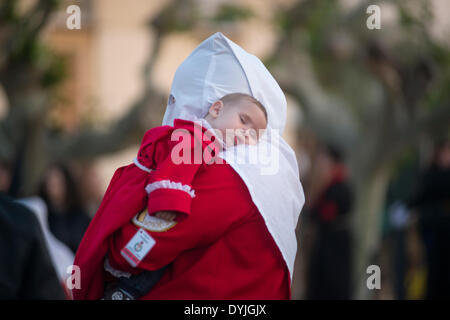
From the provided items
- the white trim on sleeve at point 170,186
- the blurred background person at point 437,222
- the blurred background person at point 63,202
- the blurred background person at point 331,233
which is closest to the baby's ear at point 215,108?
the white trim on sleeve at point 170,186

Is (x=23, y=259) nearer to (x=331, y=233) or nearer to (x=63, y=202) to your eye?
(x=63, y=202)

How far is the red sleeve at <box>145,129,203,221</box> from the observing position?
6.30 ft

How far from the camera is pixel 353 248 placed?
673cm

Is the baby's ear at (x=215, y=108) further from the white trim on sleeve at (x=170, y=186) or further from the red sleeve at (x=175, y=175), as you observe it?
the white trim on sleeve at (x=170, y=186)

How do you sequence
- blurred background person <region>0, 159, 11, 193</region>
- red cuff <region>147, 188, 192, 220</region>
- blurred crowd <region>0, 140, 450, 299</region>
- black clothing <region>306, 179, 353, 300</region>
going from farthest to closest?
black clothing <region>306, 179, 353, 300</region> → blurred crowd <region>0, 140, 450, 299</region> → blurred background person <region>0, 159, 11, 193</region> → red cuff <region>147, 188, 192, 220</region>

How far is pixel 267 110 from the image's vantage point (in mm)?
2160

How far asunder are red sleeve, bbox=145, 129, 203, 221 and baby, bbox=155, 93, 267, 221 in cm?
12

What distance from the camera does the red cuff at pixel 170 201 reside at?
1911 millimetres

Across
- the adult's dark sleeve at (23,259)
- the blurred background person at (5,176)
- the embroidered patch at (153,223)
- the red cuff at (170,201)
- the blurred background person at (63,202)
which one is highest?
the red cuff at (170,201)

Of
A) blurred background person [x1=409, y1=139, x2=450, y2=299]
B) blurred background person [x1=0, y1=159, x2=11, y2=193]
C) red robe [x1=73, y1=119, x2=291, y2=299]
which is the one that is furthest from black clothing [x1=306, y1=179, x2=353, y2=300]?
red robe [x1=73, y1=119, x2=291, y2=299]

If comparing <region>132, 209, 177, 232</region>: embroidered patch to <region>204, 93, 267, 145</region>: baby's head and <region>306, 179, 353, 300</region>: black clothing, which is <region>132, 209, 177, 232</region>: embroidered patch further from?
<region>306, 179, 353, 300</region>: black clothing

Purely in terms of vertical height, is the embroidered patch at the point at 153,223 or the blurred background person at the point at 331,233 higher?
the embroidered patch at the point at 153,223

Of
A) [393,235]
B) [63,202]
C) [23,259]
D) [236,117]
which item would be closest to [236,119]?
[236,117]
